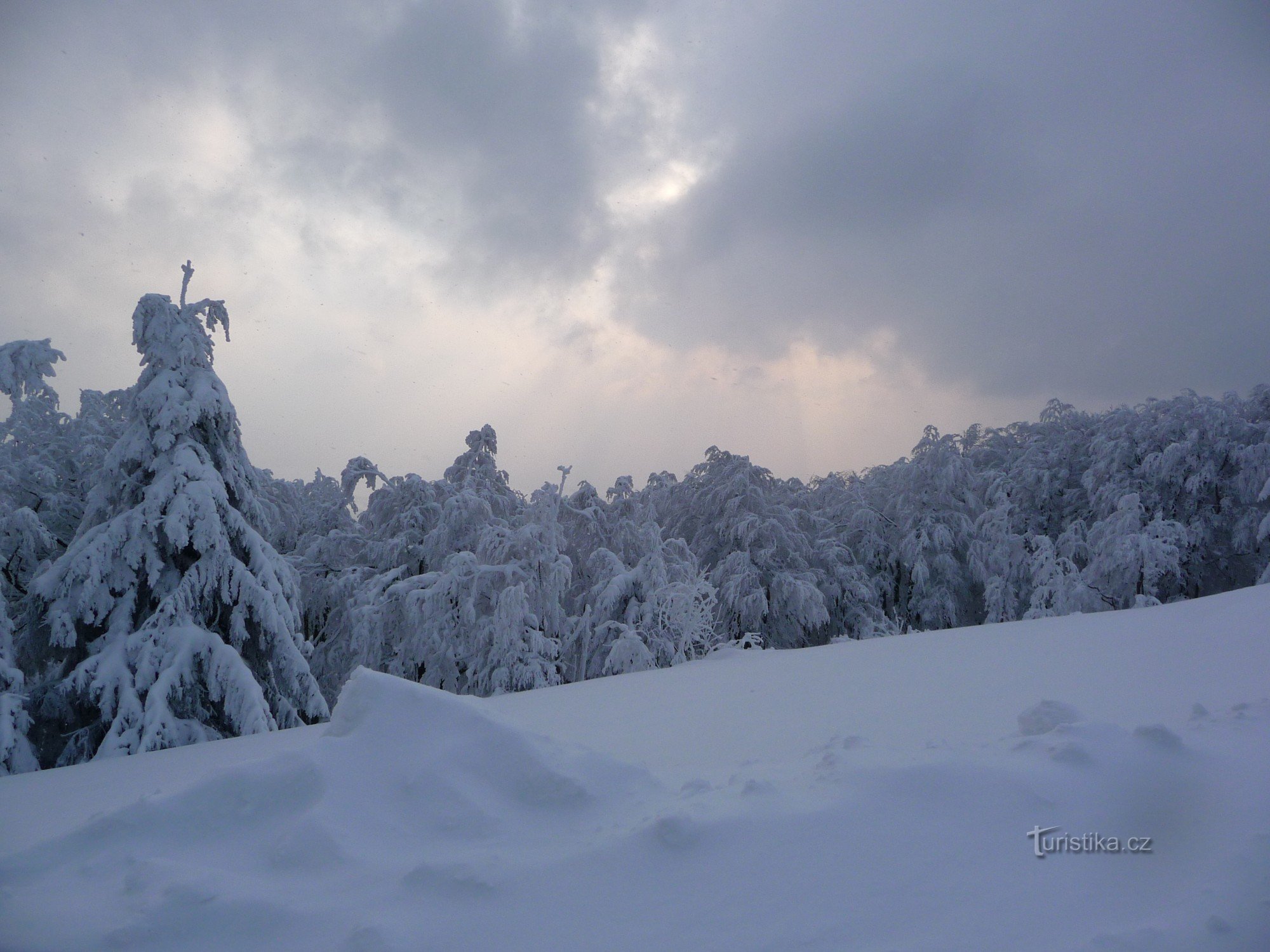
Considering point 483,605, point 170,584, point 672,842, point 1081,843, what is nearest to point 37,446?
point 170,584

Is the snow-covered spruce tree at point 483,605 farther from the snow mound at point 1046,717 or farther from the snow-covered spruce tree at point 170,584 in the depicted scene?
the snow mound at point 1046,717

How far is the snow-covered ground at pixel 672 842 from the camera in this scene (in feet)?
8.34

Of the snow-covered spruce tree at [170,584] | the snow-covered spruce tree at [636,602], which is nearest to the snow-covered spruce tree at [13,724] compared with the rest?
the snow-covered spruce tree at [170,584]

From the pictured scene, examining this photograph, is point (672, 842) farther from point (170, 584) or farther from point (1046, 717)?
point (170, 584)

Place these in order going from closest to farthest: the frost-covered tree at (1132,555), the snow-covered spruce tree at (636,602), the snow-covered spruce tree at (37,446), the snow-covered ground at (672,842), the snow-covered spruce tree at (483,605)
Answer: the snow-covered ground at (672,842) → the snow-covered spruce tree at (37,446) → the snow-covered spruce tree at (636,602) → the snow-covered spruce tree at (483,605) → the frost-covered tree at (1132,555)

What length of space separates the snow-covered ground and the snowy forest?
5.63 metres

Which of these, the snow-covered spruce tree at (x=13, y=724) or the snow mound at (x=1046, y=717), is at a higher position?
the snow mound at (x=1046, y=717)

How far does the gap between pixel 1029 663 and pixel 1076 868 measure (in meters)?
4.41

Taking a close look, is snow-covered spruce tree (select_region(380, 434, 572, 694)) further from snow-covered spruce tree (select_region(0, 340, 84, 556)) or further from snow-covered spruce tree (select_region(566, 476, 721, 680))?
snow-covered spruce tree (select_region(0, 340, 84, 556))

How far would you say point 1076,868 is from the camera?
9.13ft

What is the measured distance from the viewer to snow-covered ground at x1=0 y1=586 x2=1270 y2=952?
100 inches

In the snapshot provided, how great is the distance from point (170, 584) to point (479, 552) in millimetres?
9170

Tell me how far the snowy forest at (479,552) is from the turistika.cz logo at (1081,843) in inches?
373

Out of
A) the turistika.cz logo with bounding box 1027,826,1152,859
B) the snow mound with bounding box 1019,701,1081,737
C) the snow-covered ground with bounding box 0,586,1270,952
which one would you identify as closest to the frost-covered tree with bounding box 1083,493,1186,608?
the snow-covered ground with bounding box 0,586,1270,952
